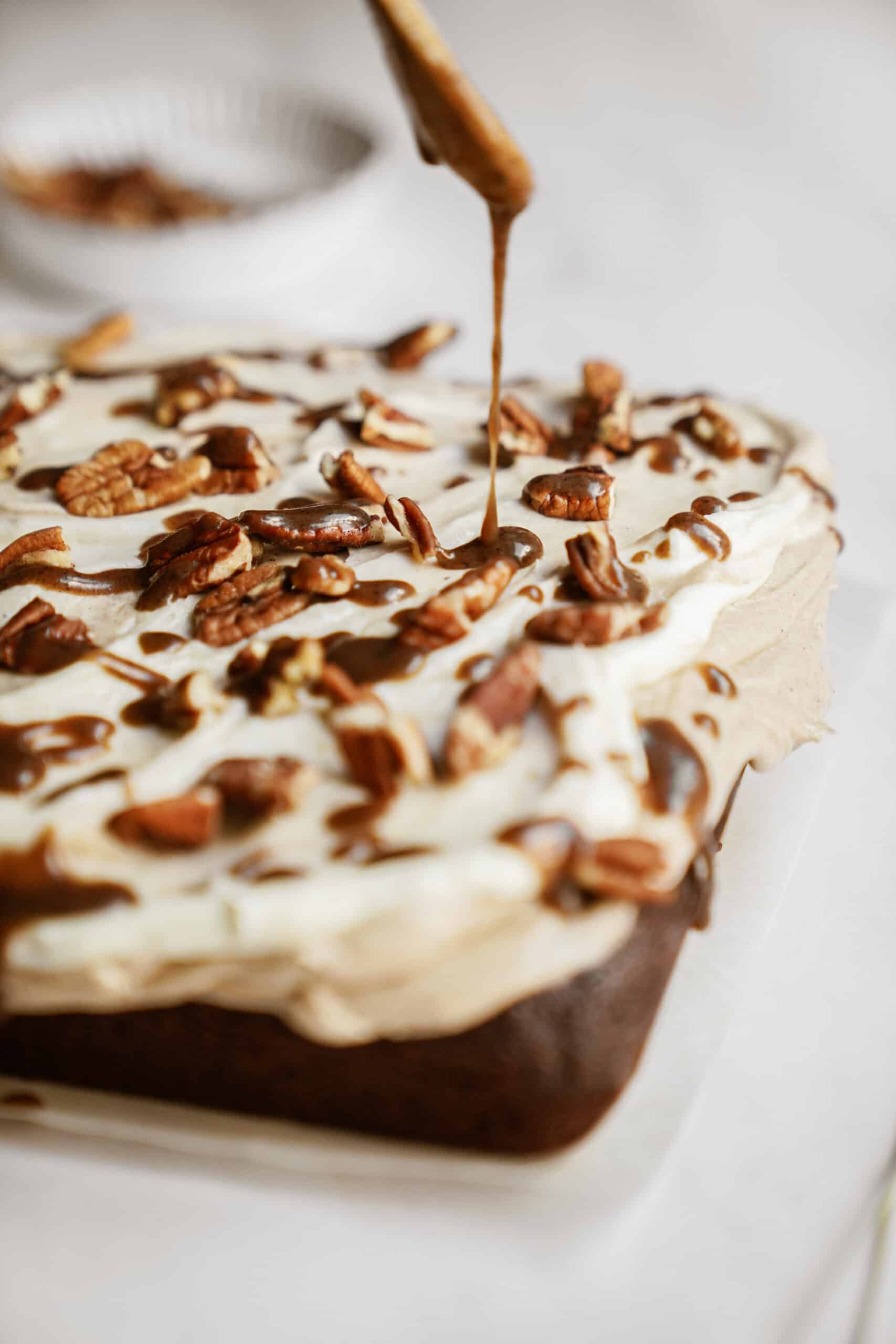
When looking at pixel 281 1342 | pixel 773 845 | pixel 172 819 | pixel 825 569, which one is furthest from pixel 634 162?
pixel 281 1342

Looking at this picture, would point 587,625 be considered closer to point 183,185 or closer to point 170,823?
point 170,823

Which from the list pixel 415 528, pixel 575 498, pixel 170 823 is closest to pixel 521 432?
pixel 575 498

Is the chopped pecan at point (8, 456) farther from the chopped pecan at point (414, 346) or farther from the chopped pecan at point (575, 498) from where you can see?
the chopped pecan at point (575, 498)

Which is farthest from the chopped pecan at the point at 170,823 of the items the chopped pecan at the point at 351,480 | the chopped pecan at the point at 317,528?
the chopped pecan at the point at 351,480

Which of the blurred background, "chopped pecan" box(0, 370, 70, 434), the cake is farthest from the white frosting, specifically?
the blurred background

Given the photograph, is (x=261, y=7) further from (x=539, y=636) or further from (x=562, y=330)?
(x=539, y=636)

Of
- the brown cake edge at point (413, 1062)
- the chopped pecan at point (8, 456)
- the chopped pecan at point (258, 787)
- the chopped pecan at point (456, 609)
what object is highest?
the chopped pecan at point (456, 609)
